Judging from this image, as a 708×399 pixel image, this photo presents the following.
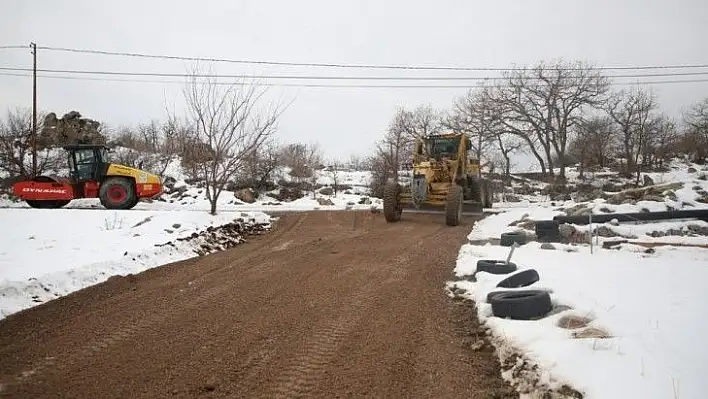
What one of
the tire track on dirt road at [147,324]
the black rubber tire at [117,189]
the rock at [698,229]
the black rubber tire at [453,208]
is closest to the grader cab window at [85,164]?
the black rubber tire at [117,189]

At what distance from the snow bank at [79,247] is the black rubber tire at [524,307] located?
5.35 metres

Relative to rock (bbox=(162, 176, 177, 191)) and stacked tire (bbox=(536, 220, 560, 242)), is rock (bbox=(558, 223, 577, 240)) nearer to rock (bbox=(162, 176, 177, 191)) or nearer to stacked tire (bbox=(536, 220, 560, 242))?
stacked tire (bbox=(536, 220, 560, 242))

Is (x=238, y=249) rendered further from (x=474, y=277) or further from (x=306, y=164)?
(x=306, y=164)

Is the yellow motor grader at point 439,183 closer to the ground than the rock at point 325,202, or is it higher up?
higher up

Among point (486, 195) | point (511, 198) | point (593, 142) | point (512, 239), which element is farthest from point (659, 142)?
point (512, 239)

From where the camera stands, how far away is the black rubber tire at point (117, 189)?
15.8 meters

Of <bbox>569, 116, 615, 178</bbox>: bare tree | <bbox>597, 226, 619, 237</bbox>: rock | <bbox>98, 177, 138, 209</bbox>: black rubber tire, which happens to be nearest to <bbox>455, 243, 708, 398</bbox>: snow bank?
<bbox>597, 226, 619, 237</bbox>: rock

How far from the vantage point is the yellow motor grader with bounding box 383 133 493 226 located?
13.4 m

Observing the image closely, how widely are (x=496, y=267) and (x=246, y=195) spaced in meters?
19.6

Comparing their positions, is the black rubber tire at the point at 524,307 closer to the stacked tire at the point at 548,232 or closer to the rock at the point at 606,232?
the stacked tire at the point at 548,232

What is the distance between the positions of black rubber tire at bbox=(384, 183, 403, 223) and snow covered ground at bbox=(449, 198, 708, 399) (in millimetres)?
6450

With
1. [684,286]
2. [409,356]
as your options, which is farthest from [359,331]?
[684,286]

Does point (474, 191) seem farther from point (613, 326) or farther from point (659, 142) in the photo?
point (659, 142)

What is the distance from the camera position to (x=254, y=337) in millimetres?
4258
